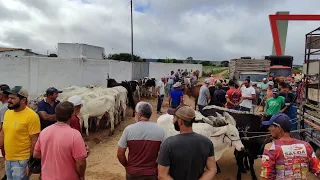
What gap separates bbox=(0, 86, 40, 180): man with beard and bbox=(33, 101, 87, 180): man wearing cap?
2.20 ft

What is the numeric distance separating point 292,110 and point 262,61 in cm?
1064

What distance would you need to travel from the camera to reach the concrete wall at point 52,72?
32.6 feet

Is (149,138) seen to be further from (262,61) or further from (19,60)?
(262,61)

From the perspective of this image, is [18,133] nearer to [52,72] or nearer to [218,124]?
[218,124]

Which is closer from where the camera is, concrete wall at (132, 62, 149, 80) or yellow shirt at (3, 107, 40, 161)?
yellow shirt at (3, 107, 40, 161)

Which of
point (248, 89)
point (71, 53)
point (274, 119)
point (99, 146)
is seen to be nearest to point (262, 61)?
point (248, 89)

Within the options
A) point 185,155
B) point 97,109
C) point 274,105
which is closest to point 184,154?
point 185,155

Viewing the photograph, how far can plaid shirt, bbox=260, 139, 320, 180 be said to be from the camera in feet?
9.21

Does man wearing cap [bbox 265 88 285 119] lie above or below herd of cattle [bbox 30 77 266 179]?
above

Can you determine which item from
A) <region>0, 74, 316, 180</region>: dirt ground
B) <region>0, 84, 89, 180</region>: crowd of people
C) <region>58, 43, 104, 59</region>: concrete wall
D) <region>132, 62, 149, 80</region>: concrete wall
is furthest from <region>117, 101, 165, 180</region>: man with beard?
<region>132, 62, 149, 80</region>: concrete wall

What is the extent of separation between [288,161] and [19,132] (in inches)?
125

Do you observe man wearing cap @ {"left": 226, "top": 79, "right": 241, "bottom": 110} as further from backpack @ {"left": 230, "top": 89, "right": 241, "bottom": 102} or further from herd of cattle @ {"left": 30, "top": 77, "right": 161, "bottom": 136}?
herd of cattle @ {"left": 30, "top": 77, "right": 161, "bottom": 136}

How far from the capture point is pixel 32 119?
3697 mm

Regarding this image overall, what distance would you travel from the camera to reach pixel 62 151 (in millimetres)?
3025
